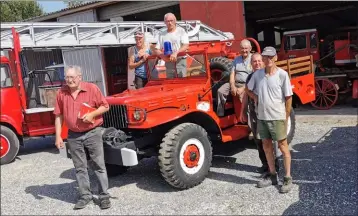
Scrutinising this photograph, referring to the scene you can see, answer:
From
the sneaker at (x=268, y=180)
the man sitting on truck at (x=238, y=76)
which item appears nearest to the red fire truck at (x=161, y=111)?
the man sitting on truck at (x=238, y=76)

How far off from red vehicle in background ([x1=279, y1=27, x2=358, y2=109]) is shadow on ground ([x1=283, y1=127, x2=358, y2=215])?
3.77 meters

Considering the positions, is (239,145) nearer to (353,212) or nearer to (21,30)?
(353,212)

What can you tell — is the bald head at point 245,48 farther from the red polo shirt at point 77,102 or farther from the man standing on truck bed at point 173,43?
the red polo shirt at point 77,102

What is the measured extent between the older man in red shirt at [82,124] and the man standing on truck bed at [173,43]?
1619 millimetres

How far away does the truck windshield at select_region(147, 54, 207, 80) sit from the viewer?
18.0ft

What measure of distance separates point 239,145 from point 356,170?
6.65 feet

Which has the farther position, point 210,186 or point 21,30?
point 21,30

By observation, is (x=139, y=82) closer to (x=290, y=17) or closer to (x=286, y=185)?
(x=286, y=185)

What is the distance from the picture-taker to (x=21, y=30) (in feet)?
24.6

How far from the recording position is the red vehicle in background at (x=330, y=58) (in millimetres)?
10695

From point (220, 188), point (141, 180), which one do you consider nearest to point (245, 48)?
point (220, 188)

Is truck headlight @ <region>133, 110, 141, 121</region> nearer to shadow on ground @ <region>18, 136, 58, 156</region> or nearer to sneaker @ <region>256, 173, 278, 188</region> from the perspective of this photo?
sneaker @ <region>256, 173, 278, 188</region>

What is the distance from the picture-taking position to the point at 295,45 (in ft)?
39.0

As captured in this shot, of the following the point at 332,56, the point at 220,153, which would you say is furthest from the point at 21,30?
the point at 332,56
